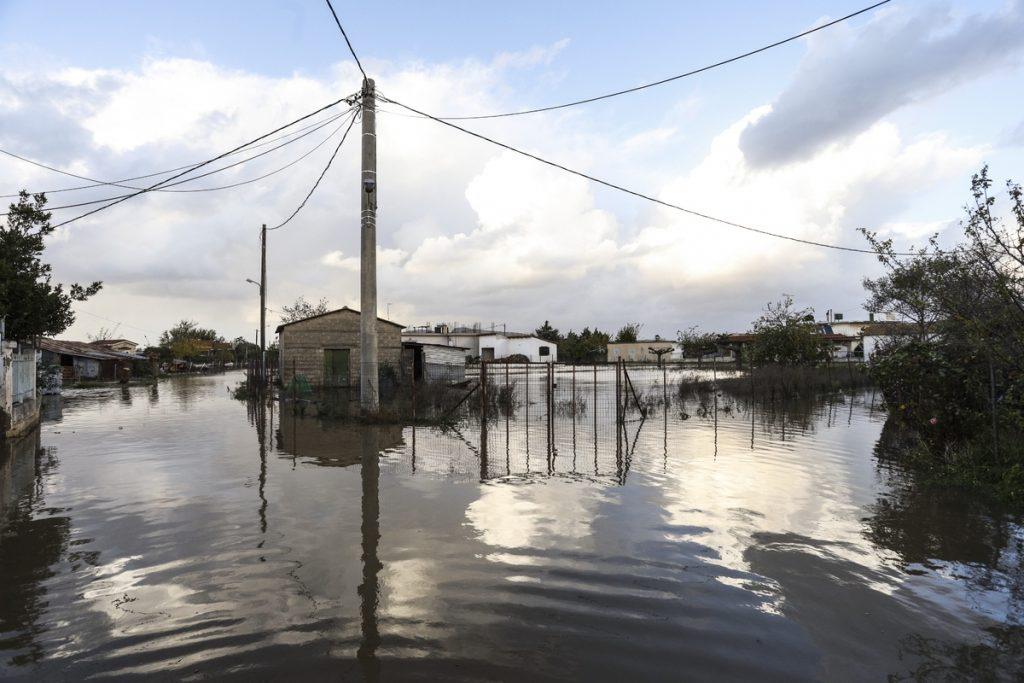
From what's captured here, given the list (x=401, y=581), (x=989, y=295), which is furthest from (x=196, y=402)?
(x=989, y=295)

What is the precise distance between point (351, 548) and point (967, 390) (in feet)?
33.3

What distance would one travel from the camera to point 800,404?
72.6 feet

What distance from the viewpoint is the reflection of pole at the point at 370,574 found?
12.6 feet

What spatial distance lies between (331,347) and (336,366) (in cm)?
98

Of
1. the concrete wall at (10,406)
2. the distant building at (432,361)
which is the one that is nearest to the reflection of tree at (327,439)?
the concrete wall at (10,406)

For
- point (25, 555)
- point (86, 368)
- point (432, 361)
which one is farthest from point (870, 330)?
point (86, 368)

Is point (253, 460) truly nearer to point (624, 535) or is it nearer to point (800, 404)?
point (624, 535)

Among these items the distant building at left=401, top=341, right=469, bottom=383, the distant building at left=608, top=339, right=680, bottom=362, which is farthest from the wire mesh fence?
the distant building at left=608, top=339, right=680, bottom=362

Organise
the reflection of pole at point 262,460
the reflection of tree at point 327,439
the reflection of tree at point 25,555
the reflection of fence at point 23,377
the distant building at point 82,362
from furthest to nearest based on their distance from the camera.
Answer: the distant building at point 82,362
the reflection of fence at point 23,377
the reflection of tree at point 327,439
the reflection of pole at point 262,460
the reflection of tree at point 25,555

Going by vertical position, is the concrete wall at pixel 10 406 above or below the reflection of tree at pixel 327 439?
above

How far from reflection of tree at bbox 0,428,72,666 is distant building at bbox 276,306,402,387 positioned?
1795 centimetres

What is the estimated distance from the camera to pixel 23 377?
51.1ft

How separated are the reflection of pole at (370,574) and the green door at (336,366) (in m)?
19.0

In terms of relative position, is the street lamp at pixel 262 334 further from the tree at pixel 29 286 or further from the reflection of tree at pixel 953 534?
the reflection of tree at pixel 953 534
